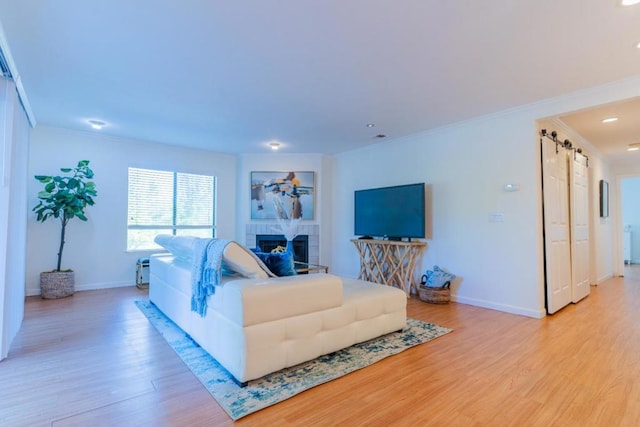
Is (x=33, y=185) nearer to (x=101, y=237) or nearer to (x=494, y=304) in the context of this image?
(x=101, y=237)

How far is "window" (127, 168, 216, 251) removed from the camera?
519 centimetres

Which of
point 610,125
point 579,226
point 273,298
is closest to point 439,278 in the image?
point 579,226

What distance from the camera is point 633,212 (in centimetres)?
807

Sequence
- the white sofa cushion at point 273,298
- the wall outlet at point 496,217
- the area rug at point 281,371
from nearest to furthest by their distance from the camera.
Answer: the area rug at point 281,371
the white sofa cushion at point 273,298
the wall outlet at point 496,217

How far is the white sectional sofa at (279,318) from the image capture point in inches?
77.3

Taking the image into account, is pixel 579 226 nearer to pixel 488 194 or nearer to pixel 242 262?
pixel 488 194

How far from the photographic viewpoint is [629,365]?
232 centimetres

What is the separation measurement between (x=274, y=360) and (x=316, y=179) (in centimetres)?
424

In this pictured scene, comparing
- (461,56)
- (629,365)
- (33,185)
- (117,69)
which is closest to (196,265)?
(117,69)

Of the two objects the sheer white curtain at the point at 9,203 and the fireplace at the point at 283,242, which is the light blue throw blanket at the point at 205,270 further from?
the fireplace at the point at 283,242

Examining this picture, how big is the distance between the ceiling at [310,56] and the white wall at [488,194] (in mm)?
245

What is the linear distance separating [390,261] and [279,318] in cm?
309

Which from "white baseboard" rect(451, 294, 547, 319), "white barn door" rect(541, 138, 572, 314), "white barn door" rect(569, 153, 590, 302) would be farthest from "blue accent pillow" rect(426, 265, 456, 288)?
"white barn door" rect(569, 153, 590, 302)

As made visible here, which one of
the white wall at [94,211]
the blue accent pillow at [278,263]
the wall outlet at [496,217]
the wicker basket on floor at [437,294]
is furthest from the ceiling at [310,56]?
the wicker basket on floor at [437,294]
